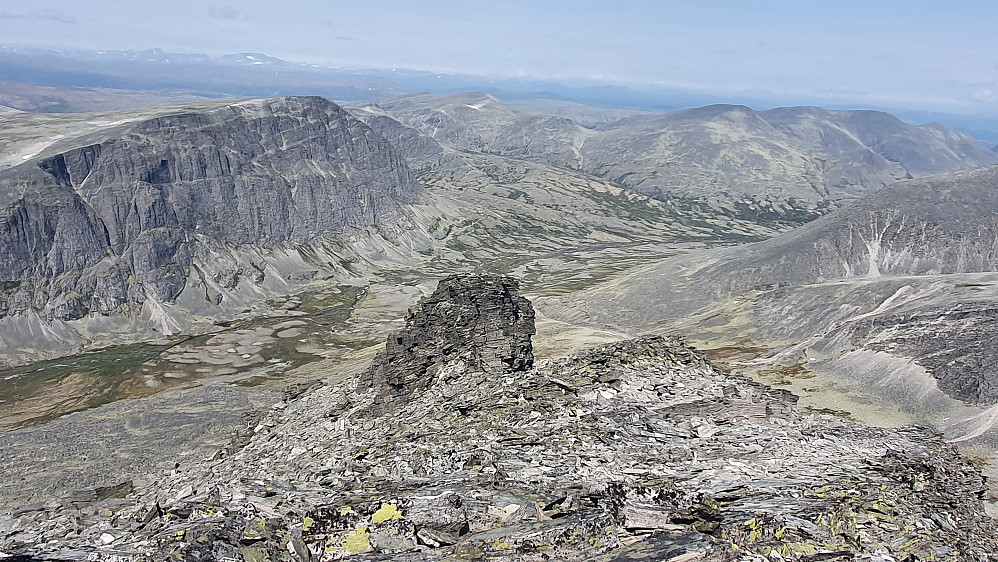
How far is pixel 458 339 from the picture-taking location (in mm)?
72562

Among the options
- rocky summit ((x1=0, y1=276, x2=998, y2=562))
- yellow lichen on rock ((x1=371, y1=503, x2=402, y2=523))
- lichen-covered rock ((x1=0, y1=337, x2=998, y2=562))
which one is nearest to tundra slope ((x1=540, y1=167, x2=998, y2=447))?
lichen-covered rock ((x1=0, y1=337, x2=998, y2=562))

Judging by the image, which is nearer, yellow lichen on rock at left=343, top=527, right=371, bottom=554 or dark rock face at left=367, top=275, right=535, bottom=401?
yellow lichen on rock at left=343, top=527, right=371, bottom=554

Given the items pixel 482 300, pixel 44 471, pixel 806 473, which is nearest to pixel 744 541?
pixel 806 473

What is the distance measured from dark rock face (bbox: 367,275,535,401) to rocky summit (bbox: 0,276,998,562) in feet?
1.71

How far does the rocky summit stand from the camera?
93.3 ft

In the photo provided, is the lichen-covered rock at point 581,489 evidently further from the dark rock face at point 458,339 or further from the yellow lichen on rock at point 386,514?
the dark rock face at point 458,339

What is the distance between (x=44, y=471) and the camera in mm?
81875

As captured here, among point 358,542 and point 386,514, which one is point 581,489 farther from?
point 358,542

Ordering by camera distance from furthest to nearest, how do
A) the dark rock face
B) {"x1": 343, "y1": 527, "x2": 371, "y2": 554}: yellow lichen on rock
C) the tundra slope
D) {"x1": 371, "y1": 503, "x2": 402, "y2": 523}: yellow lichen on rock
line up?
1. the tundra slope
2. the dark rock face
3. {"x1": 371, "y1": 503, "x2": 402, "y2": 523}: yellow lichen on rock
4. {"x1": 343, "y1": 527, "x2": 371, "y2": 554}: yellow lichen on rock

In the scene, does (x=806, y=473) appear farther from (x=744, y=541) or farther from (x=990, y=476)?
(x=990, y=476)

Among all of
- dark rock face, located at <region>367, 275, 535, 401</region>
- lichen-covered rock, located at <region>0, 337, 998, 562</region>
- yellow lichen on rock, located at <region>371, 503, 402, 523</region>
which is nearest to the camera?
lichen-covered rock, located at <region>0, 337, 998, 562</region>

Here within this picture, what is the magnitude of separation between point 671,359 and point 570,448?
25618 mm

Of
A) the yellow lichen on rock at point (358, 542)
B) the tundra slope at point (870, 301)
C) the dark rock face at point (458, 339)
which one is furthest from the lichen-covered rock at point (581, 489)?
the tundra slope at point (870, 301)

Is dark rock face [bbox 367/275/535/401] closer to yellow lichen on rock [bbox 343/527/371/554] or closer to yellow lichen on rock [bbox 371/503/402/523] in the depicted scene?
yellow lichen on rock [bbox 371/503/402/523]
